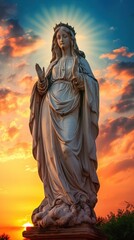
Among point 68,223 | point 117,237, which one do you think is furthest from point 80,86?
point 117,237

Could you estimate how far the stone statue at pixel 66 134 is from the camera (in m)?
12.8

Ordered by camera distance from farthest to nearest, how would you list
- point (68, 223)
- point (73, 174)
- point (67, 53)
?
point (67, 53)
point (73, 174)
point (68, 223)

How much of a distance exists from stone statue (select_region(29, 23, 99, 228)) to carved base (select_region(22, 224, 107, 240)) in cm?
15

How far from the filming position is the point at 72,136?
13.4 metres

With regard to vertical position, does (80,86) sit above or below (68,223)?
above

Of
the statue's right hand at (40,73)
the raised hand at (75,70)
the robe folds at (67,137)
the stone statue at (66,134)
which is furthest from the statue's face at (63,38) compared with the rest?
the statue's right hand at (40,73)

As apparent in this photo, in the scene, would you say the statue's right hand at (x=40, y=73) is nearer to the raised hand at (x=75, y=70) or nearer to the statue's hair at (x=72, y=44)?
the raised hand at (x=75, y=70)

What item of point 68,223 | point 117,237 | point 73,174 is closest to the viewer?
point 68,223

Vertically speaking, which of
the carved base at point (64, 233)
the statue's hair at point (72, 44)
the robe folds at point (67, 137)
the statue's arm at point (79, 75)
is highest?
the statue's hair at point (72, 44)

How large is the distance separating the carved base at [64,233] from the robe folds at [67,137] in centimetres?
70

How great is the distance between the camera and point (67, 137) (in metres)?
13.3

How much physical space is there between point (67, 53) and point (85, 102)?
1696 mm

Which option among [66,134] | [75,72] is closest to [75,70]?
[75,72]

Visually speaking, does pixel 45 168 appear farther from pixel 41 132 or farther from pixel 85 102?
pixel 85 102
